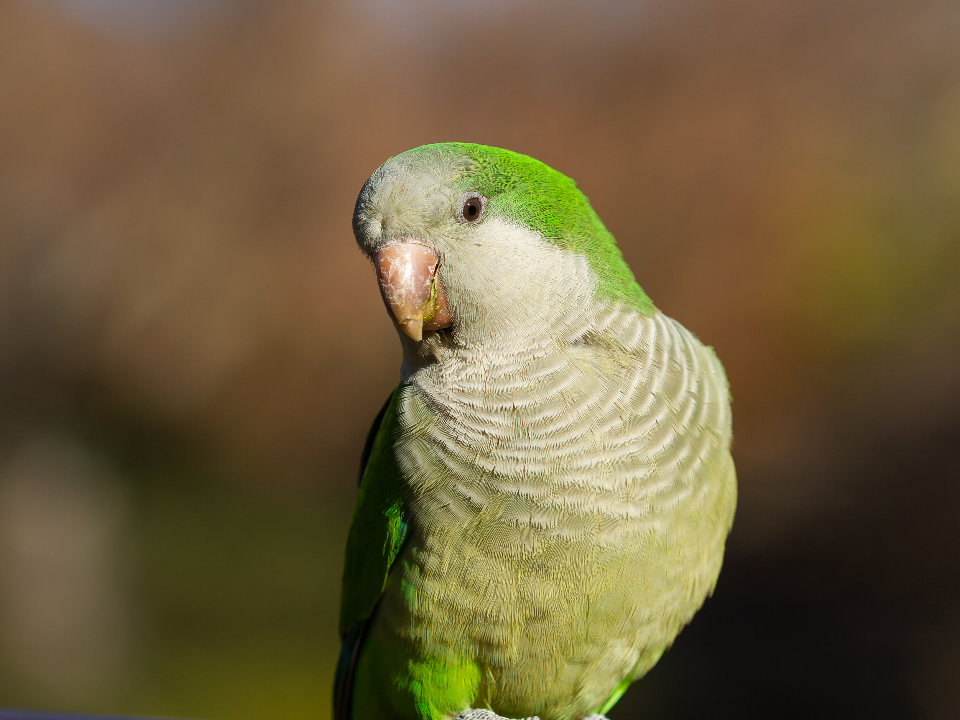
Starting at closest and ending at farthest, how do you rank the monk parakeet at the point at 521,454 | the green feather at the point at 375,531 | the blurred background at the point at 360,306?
the monk parakeet at the point at 521,454 → the green feather at the point at 375,531 → the blurred background at the point at 360,306

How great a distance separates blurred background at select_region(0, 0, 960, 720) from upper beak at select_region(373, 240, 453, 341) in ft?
12.6

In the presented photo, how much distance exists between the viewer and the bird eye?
146cm

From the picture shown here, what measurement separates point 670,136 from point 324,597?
518 cm

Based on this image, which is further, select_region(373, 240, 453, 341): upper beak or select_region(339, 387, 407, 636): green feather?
select_region(339, 387, 407, 636): green feather

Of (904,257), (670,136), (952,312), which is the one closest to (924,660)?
(952,312)

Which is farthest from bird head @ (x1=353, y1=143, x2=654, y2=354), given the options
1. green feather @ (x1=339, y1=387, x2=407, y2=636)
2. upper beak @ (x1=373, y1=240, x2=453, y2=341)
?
green feather @ (x1=339, y1=387, x2=407, y2=636)

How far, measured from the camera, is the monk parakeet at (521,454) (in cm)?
141

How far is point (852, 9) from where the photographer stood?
4543mm

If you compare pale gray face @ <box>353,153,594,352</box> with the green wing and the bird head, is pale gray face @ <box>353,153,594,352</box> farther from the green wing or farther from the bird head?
the green wing

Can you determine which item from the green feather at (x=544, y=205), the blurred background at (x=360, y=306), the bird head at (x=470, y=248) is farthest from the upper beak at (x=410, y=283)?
the blurred background at (x=360, y=306)

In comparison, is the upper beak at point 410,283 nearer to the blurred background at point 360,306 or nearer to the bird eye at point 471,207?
the bird eye at point 471,207

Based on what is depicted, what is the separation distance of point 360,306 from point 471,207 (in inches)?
187

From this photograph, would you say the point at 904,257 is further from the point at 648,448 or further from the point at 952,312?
the point at 648,448

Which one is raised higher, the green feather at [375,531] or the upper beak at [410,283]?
the upper beak at [410,283]
